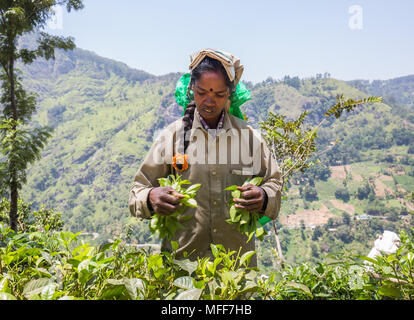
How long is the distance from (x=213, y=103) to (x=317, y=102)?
491ft

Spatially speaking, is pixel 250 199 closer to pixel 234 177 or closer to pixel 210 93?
pixel 234 177

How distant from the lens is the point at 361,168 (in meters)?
110

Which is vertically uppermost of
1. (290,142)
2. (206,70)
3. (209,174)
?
(206,70)

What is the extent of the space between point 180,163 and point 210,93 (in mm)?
428

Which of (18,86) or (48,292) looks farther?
(18,86)

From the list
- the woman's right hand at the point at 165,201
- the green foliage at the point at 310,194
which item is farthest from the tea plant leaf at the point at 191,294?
the green foliage at the point at 310,194

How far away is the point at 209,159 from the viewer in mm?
1707

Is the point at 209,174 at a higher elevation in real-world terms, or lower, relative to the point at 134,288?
higher

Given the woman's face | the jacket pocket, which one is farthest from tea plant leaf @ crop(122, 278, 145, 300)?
the woman's face

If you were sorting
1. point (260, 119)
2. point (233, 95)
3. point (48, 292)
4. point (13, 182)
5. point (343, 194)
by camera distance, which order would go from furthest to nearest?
point (260, 119) < point (343, 194) < point (13, 182) < point (233, 95) < point (48, 292)

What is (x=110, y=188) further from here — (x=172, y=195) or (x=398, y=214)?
(x=172, y=195)

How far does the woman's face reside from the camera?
1664mm

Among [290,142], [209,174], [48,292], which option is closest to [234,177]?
[209,174]
